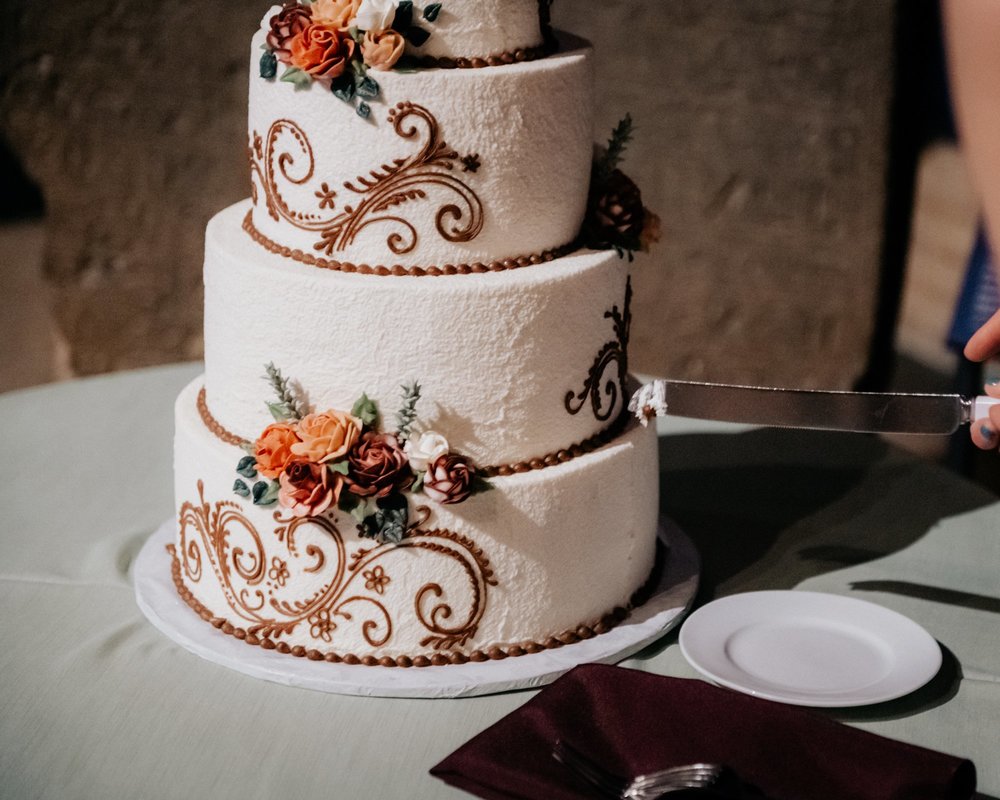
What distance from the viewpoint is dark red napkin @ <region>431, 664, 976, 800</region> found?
4.36 feet

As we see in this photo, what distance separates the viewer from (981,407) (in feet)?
5.32

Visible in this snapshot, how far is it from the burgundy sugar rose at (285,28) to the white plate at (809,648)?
94 cm

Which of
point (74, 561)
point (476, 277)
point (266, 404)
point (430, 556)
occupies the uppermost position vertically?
point (476, 277)

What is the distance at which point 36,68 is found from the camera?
346cm

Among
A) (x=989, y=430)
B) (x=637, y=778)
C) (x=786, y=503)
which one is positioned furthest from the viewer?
(x=786, y=503)

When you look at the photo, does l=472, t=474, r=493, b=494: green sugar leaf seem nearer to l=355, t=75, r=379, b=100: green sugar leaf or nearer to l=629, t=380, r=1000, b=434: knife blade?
l=629, t=380, r=1000, b=434: knife blade

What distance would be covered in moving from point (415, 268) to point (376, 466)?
268 mm

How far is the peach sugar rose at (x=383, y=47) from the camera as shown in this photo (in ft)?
5.22

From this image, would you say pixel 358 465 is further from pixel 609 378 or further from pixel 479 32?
pixel 479 32

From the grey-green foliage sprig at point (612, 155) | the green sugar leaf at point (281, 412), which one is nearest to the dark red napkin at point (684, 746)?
the green sugar leaf at point (281, 412)

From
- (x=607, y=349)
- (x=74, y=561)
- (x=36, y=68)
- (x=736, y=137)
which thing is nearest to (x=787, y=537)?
(x=607, y=349)

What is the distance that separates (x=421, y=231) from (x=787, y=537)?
2.78 feet

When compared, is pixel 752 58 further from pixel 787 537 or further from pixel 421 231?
pixel 421 231

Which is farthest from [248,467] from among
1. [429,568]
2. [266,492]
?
[429,568]
